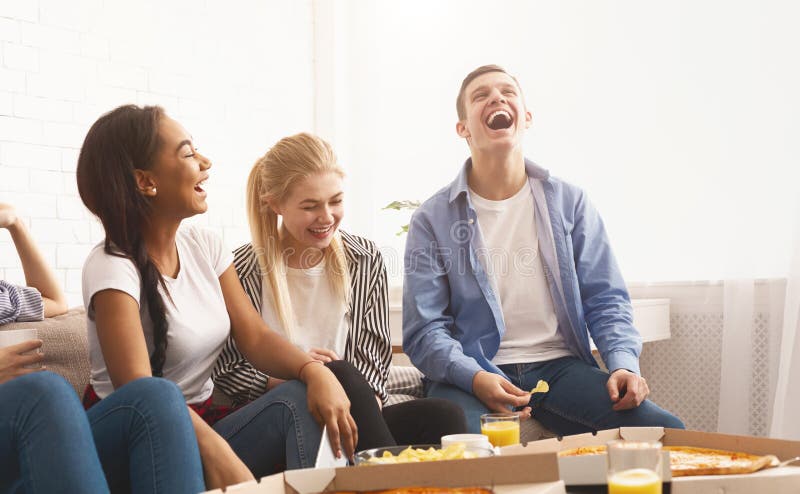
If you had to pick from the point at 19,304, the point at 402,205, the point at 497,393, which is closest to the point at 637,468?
the point at 497,393

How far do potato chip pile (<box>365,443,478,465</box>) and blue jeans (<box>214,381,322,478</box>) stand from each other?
45cm

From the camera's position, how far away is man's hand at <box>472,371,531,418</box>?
1.94m

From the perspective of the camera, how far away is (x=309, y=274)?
6.96 feet

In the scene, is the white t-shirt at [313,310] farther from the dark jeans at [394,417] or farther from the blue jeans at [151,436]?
the blue jeans at [151,436]

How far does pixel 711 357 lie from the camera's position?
9.91ft

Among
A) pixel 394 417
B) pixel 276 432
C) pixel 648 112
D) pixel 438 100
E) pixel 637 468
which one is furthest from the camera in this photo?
pixel 438 100

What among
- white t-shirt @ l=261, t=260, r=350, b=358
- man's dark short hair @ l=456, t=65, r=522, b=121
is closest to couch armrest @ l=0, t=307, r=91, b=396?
white t-shirt @ l=261, t=260, r=350, b=358

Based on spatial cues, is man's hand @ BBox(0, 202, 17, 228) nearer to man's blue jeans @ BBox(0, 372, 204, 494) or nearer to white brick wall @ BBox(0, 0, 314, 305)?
white brick wall @ BBox(0, 0, 314, 305)

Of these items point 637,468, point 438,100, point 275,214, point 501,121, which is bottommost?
point 637,468

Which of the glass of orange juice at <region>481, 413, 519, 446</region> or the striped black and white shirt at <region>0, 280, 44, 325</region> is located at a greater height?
the striped black and white shirt at <region>0, 280, 44, 325</region>

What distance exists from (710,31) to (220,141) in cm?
208

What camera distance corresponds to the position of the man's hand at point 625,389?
6.43 ft

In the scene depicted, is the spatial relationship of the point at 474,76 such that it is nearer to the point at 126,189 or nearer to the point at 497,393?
the point at 497,393

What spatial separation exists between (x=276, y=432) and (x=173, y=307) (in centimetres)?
34
